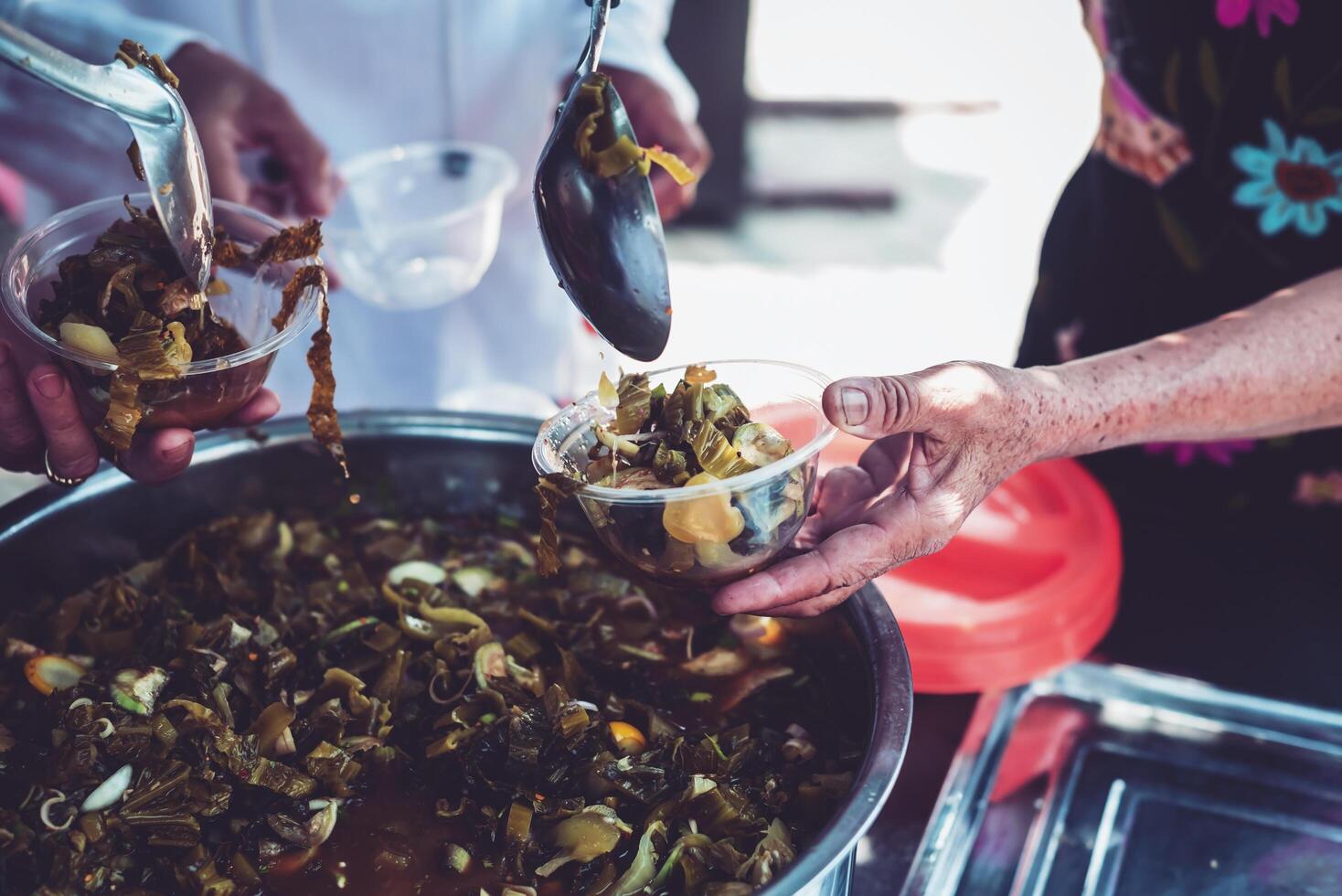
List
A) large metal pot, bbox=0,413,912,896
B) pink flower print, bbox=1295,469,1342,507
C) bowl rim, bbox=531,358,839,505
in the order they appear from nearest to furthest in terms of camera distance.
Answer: bowl rim, bbox=531,358,839,505 → large metal pot, bbox=0,413,912,896 → pink flower print, bbox=1295,469,1342,507

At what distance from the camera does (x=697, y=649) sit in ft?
5.55

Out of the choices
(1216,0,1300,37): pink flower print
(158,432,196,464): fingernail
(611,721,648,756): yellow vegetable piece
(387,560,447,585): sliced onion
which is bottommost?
(387,560,447,585): sliced onion

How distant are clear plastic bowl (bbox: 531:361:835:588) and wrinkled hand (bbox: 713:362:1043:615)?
0.15 feet

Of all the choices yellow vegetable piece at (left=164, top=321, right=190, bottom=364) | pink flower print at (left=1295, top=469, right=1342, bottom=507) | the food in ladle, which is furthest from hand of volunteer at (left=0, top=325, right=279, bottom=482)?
pink flower print at (left=1295, top=469, right=1342, bottom=507)

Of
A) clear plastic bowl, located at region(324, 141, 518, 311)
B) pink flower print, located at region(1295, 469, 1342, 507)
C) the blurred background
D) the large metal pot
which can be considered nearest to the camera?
the large metal pot

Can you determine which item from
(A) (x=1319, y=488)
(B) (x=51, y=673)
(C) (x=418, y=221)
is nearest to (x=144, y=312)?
(B) (x=51, y=673)

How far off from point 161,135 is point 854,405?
0.87m

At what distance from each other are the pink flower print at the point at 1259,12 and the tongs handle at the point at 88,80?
1589mm

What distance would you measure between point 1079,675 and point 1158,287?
2.44ft

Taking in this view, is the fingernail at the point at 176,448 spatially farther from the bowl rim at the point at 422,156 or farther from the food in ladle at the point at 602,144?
the bowl rim at the point at 422,156

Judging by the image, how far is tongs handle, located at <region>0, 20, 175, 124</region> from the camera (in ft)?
3.68

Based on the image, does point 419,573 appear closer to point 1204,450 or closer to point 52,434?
point 52,434

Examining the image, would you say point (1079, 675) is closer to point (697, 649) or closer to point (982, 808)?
point (982, 808)

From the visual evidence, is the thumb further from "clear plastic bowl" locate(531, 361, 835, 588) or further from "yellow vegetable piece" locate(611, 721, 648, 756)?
"yellow vegetable piece" locate(611, 721, 648, 756)
